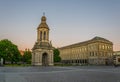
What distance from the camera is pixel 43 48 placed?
5966cm

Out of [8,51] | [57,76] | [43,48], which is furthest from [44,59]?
[57,76]

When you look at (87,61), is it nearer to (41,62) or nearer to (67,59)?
(67,59)

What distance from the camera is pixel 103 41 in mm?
92625

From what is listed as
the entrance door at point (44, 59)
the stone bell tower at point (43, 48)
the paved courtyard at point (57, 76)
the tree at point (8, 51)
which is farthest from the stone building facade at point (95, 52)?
the paved courtyard at point (57, 76)

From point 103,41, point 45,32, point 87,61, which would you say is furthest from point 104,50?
point 45,32

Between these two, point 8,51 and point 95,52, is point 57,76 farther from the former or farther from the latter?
point 95,52

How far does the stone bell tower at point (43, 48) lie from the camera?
5841cm

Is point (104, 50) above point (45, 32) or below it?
below

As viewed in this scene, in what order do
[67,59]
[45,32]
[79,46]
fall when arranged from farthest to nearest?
[67,59] → [79,46] → [45,32]

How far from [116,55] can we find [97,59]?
55.7 ft

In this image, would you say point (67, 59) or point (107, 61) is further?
point (67, 59)

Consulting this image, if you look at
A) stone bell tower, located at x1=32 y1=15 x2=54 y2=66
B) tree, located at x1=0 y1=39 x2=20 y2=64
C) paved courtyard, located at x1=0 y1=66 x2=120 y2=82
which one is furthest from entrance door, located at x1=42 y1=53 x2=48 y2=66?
paved courtyard, located at x1=0 y1=66 x2=120 y2=82

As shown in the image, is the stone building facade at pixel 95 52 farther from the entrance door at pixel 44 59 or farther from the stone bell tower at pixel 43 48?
the entrance door at pixel 44 59

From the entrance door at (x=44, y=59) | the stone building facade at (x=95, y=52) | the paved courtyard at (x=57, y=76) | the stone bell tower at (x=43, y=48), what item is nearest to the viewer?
the paved courtyard at (x=57, y=76)
